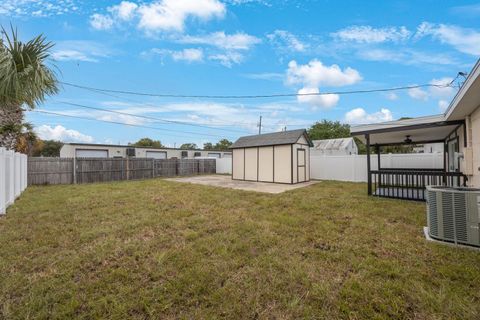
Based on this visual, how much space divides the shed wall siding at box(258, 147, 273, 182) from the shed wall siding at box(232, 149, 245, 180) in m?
1.29

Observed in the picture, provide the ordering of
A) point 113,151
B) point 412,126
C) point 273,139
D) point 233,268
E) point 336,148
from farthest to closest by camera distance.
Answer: point 113,151
point 336,148
point 273,139
point 412,126
point 233,268

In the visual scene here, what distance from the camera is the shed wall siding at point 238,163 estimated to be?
44.3 feet

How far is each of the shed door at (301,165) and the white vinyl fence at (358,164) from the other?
57.9 inches

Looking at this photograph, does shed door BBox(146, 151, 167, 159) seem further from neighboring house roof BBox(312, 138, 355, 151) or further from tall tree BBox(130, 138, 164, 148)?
tall tree BBox(130, 138, 164, 148)

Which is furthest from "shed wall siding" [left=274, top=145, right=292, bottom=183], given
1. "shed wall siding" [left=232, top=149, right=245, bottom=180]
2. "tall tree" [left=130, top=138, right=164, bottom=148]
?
"tall tree" [left=130, top=138, right=164, bottom=148]

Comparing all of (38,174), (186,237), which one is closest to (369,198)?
(186,237)

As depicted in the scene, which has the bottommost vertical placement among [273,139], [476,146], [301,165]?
[301,165]

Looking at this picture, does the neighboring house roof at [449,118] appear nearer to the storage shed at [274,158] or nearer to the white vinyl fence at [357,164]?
the white vinyl fence at [357,164]

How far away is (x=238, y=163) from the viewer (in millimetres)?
13758

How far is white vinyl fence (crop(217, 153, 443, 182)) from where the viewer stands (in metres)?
10.2

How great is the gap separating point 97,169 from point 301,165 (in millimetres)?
11206

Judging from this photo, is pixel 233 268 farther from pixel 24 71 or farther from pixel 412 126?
pixel 412 126

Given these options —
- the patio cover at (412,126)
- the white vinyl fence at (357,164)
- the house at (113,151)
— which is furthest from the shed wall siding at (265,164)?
the house at (113,151)

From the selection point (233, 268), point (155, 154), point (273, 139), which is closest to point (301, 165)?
point (273, 139)
